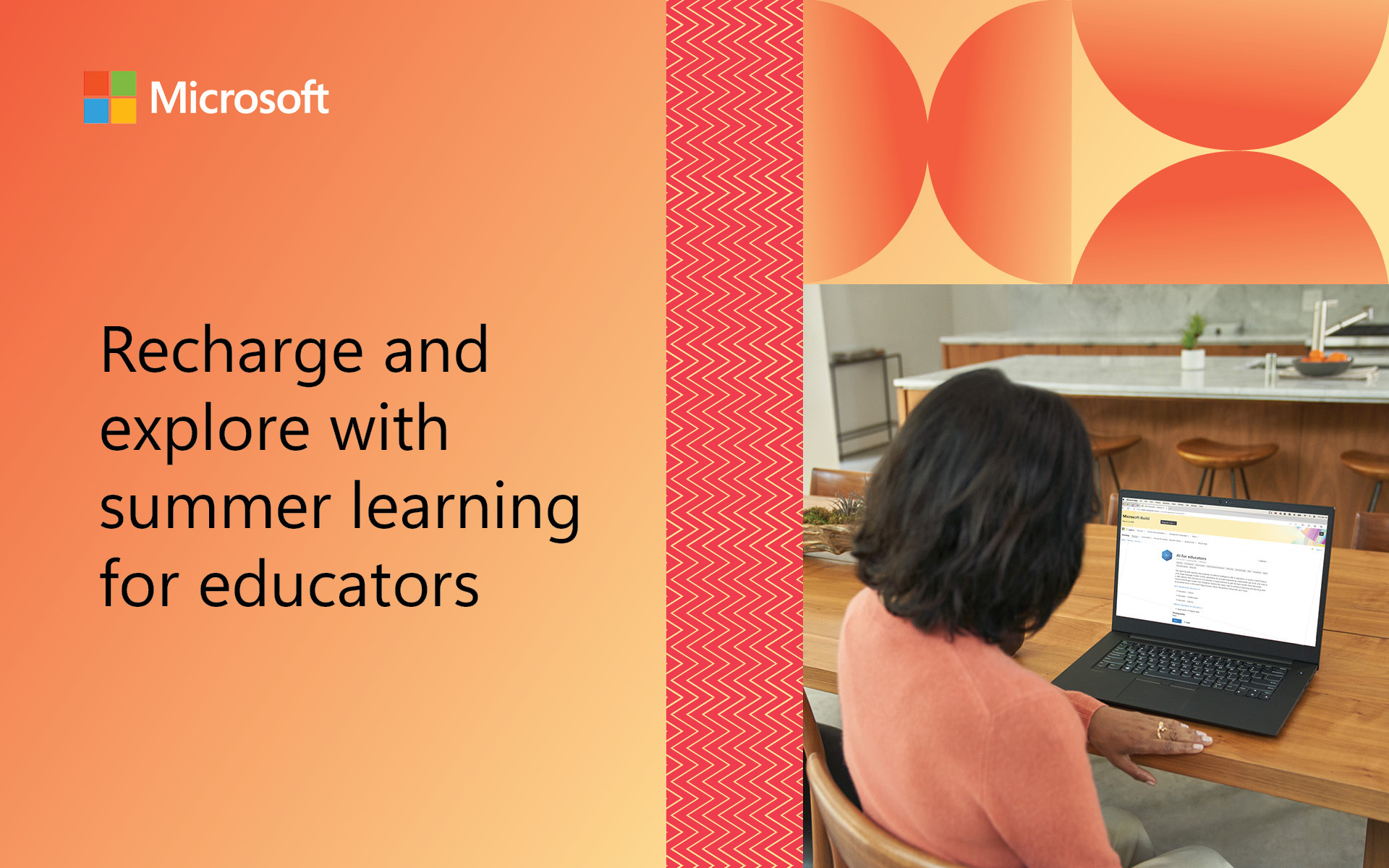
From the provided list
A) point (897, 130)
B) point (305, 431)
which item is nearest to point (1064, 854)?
point (897, 130)

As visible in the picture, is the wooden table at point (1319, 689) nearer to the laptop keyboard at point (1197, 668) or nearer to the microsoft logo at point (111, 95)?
the laptop keyboard at point (1197, 668)

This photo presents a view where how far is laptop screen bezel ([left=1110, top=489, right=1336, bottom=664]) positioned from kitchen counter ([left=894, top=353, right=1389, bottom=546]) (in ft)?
6.61

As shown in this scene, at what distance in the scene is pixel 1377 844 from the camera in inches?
52.8

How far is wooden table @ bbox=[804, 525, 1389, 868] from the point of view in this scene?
1.29 metres

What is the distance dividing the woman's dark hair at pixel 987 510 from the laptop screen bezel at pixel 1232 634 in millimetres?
566

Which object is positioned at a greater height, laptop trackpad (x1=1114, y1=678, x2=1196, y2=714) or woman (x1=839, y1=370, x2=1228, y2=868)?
woman (x1=839, y1=370, x2=1228, y2=868)

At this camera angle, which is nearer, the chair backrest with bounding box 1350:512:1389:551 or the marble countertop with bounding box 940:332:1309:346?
the chair backrest with bounding box 1350:512:1389:551

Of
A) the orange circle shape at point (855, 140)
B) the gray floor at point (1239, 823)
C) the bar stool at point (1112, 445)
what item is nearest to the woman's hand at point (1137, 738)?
the orange circle shape at point (855, 140)

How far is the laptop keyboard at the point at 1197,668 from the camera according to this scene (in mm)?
1525

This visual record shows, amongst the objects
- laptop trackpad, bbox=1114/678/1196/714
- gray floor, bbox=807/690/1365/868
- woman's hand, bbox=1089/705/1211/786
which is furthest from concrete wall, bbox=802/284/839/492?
woman's hand, bbox=1089/705/1211/786

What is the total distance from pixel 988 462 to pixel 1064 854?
1.36 feet

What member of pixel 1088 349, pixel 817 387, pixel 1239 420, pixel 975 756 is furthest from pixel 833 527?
pixel 1088 349

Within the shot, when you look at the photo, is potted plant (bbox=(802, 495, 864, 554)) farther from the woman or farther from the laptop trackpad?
the woman

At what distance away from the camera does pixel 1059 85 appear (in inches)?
65.2
